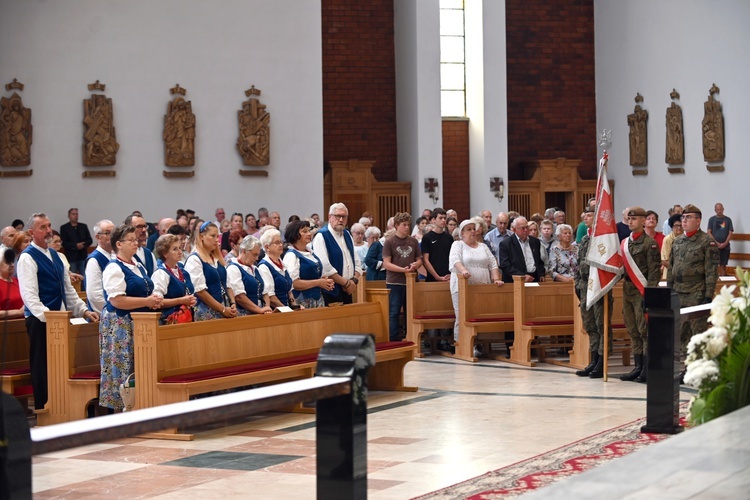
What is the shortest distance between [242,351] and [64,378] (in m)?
1.28

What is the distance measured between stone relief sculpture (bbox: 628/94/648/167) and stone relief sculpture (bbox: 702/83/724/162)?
223 cm

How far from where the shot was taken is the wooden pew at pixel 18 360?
332 inches

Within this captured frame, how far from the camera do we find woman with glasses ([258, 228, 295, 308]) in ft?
30.7

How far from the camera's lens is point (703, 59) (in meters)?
19.6

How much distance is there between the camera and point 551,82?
76.2 ft

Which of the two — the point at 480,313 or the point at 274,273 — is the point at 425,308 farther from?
the point at 274,273

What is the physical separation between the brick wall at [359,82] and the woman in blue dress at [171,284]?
13.4 m

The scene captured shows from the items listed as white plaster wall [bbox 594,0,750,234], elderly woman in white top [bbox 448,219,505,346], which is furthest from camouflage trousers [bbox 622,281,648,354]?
white plaster wall [bbox 594,0,750,234]

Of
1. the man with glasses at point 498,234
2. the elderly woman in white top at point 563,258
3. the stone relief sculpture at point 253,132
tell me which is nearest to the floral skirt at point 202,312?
the elderly woman in white top at point 563,258

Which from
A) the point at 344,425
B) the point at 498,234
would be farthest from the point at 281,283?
the point at 344,425

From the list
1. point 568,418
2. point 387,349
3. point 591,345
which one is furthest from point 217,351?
point 591,345

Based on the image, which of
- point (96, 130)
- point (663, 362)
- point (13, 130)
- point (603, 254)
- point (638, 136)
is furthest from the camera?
point (638, 136)

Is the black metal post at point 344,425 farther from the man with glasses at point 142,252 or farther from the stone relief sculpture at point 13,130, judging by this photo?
the stone relief sculpture at point 13,130

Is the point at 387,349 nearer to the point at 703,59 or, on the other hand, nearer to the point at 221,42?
the point at 221,42
